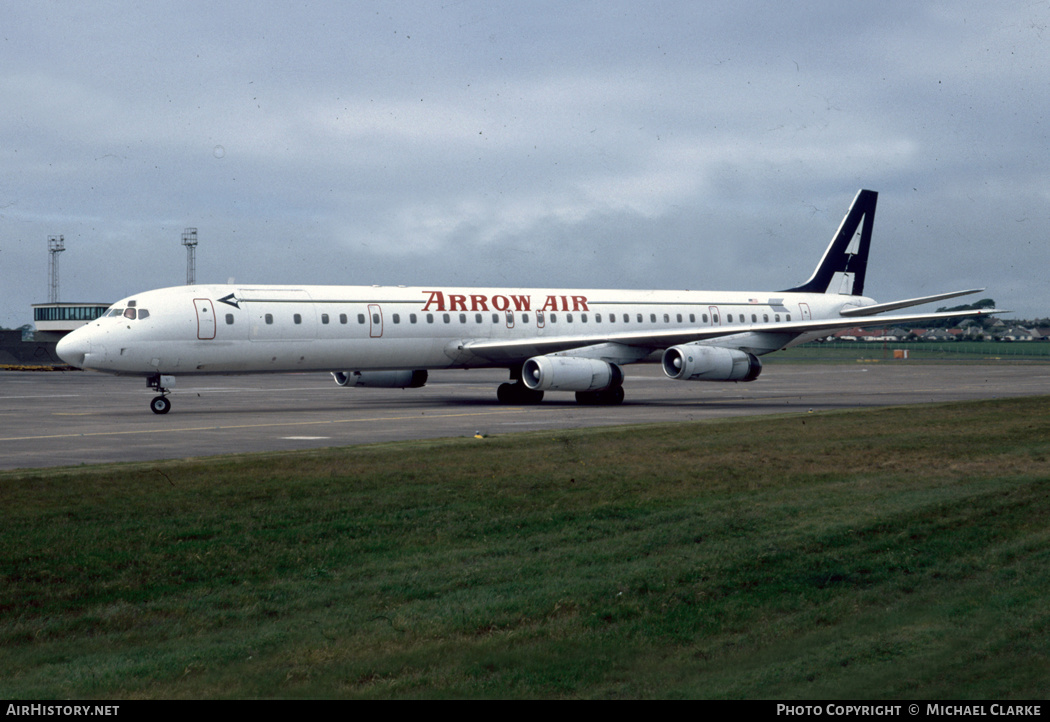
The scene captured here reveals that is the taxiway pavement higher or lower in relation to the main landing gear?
lower

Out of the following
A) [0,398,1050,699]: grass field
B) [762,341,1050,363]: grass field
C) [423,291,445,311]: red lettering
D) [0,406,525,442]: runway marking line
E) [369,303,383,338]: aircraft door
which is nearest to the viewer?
[0,398,1050,699]: grass field

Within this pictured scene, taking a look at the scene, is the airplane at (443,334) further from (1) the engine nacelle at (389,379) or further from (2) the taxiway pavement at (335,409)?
(2) the taxiway pavement at (335,409)

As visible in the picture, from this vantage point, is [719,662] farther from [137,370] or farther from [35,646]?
[137,370]

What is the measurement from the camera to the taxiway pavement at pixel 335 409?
65.1 ft

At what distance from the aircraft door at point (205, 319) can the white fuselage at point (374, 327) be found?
0.03 metres

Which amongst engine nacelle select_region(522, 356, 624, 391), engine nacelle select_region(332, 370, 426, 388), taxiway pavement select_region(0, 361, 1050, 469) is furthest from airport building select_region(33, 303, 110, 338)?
engine nacelle select_region(522, 356, 624, 391)

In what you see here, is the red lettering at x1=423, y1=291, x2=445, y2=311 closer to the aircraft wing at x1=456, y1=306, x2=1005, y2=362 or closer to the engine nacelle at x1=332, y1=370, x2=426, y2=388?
the aircraft wing at x1=456, y1=306, x2=1005, y2=362

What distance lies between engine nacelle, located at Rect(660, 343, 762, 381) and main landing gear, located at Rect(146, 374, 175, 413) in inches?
567

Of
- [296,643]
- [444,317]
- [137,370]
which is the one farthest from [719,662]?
[444,317]

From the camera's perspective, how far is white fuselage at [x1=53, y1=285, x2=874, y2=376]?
2773 centimetres

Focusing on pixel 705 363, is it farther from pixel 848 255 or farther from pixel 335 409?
pixel 848 255

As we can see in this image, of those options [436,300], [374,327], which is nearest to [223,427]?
[374,327]
